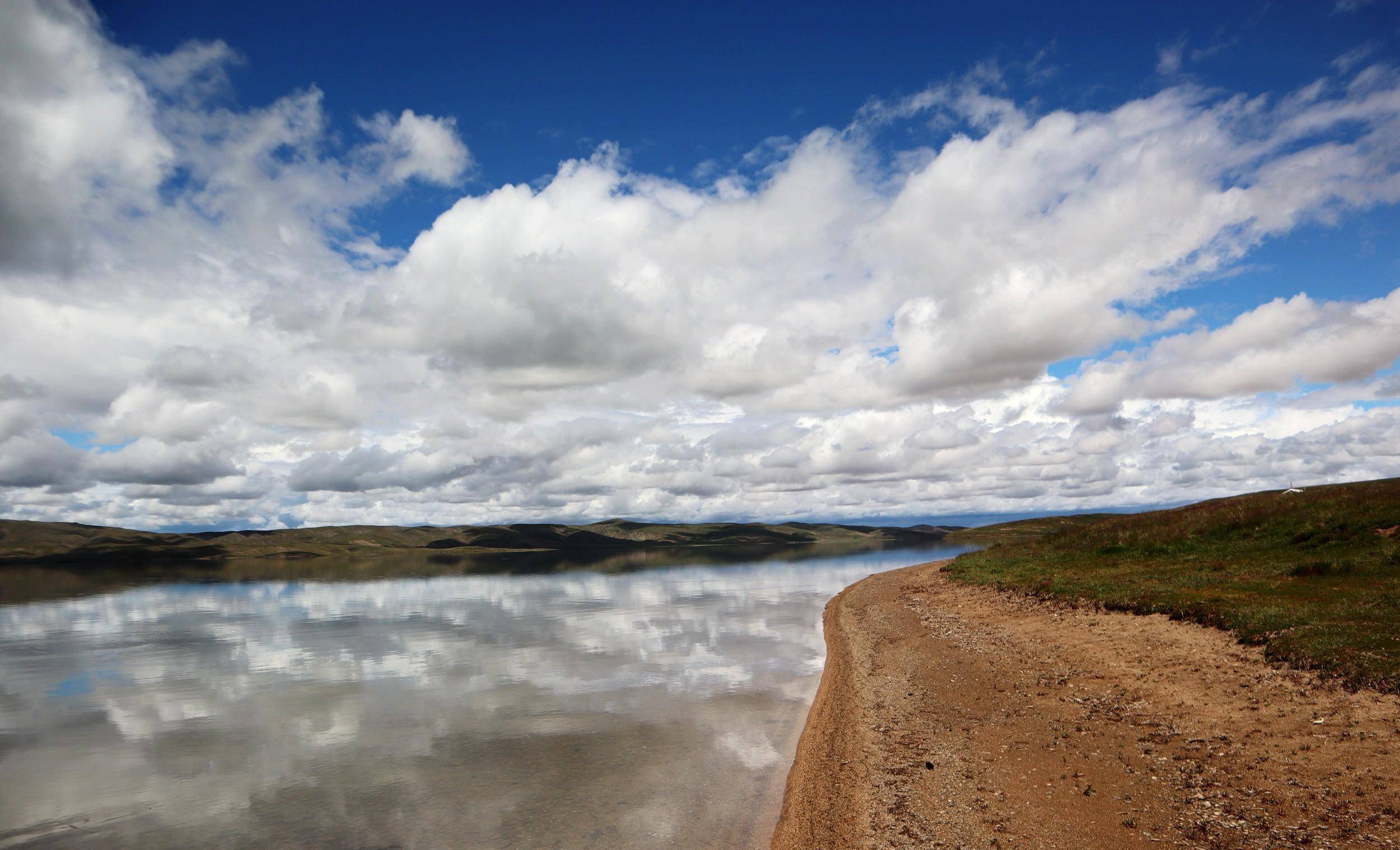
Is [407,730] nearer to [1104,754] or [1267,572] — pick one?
[1104,754]

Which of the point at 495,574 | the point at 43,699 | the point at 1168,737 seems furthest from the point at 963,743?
the point at 495,574

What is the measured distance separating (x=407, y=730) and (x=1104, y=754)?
21.1 m

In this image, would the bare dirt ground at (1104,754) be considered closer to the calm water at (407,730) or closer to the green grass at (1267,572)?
the green grass at (1267,572)

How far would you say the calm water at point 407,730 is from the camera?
15742 mm

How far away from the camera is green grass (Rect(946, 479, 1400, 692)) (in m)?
19.4

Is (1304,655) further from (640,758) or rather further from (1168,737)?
(640,758)

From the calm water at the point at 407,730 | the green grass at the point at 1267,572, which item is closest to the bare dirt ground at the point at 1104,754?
the green grass at the point at 1267,572

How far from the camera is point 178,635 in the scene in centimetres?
4769

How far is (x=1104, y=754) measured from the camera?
16.1 metres

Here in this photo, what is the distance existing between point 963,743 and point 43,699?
37528 mm

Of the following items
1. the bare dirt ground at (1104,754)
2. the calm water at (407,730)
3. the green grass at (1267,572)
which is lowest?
the calm water at (407,730)

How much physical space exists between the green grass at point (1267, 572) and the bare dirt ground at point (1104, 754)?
4.23 ft

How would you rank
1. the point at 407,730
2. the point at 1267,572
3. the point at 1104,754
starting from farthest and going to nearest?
the point at 1267,572, the point at 407,730, the point at 1104,754

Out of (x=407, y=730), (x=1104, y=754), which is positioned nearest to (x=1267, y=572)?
(x=1104, y=754)
